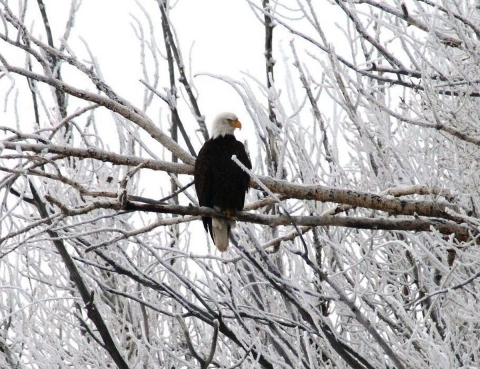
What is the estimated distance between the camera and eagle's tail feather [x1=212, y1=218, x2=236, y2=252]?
497 centimetres

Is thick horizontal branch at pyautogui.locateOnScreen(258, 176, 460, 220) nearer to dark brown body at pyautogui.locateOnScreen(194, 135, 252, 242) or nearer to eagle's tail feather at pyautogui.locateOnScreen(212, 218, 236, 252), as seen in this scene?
dark brown body at pyautogui.locateOnScreen(194, 135, 252, 242)

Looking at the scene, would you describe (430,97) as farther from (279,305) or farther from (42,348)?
(42,348)

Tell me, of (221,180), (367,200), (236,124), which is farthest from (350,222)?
(236,124)

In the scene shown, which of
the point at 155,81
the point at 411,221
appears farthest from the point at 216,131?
the point at 411,221

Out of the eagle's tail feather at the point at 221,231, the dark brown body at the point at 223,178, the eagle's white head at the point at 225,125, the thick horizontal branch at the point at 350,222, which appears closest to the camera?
the thick horizontal branch at the point at 350,222

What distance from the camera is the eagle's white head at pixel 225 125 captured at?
16.8 feet

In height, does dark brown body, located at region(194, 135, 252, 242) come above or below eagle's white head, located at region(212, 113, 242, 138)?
below

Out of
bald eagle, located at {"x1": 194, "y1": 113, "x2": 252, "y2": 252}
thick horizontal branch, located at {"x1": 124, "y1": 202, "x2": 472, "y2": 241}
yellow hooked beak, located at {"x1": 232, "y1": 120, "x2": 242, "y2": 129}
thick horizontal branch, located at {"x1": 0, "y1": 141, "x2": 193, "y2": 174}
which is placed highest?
yellow hooked beak, located at {"x1": 232, "y1": 120, "x2": 242, "y2": 129}

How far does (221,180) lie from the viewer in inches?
192

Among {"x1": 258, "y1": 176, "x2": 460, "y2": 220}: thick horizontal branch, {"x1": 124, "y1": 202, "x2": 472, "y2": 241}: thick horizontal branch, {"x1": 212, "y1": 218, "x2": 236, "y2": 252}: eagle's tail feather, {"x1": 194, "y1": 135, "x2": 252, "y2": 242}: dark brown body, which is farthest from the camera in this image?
{"x1": 212, "y1": 218, "x2": 236, "y2": 252}: eagle's tail feather

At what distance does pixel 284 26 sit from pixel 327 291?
5.03 ft

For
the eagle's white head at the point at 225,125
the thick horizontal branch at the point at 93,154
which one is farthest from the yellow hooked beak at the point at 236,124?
the thick horizontal branch at the point at 93,154

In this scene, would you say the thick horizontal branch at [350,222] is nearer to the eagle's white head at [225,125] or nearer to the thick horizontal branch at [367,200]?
the thick horizontal branch at [367,200]

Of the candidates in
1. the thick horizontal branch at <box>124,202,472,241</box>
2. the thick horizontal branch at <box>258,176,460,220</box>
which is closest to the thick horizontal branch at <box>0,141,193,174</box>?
the thick horizontal branch at <box>124,202,472,241</box>
